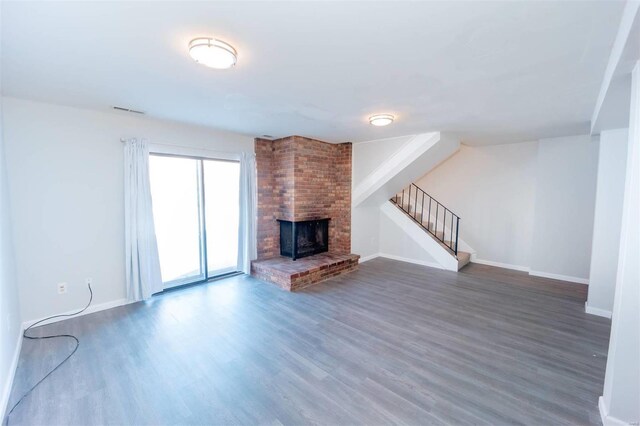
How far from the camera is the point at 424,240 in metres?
5.59

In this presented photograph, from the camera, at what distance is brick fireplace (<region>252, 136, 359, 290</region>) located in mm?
4773

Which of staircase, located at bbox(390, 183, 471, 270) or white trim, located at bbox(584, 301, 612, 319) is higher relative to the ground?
staircase, located at bbox(390, 183, 471, 270)

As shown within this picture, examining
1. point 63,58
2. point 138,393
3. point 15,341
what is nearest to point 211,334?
point 138,393

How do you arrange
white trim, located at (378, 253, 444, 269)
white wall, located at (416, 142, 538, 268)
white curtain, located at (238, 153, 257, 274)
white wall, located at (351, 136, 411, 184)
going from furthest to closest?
white trim, located at (378, 253, 444, 269) → white wall, located at (416, 142, 538, 268) → white wall, located at (351, 136, 411, 184) → white curtain, located at (238, 153, 257, 274)

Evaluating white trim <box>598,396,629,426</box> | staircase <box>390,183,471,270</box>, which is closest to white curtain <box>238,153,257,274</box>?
staircase <box>390,183,471,270</box>

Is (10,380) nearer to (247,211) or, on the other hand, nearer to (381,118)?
(247,211)

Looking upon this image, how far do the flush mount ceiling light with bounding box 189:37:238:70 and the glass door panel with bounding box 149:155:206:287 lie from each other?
2622mm

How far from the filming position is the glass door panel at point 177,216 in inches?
157

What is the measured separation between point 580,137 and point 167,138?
262 inches

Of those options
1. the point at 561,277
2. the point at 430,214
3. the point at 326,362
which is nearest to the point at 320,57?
the point at 326,362

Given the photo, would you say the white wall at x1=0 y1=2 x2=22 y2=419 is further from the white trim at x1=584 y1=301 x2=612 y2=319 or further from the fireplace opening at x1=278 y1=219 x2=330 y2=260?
the white trim at x1=584 y1=301 x2=612 y2=319

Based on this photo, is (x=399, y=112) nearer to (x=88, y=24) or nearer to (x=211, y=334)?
(x=88, y=24)

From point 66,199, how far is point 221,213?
2022 mm

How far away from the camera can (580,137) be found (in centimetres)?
443
